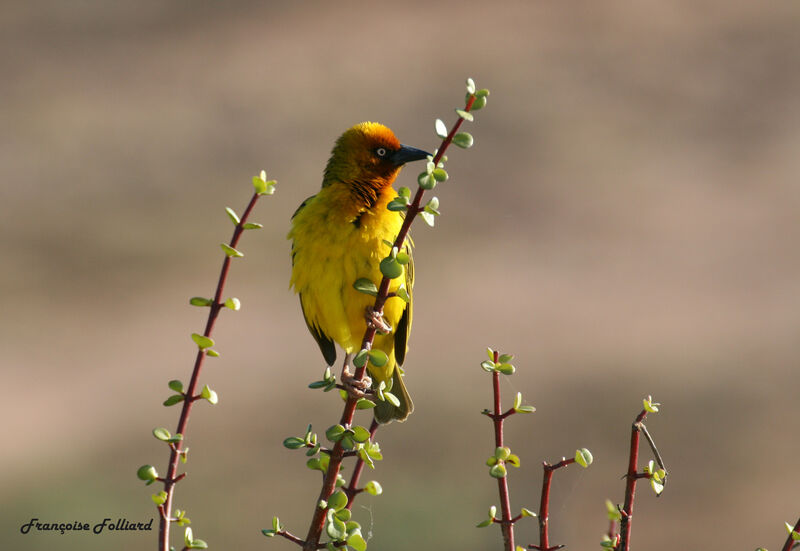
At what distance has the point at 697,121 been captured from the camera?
55.0 ft

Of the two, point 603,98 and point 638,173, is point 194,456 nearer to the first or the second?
point 638,173

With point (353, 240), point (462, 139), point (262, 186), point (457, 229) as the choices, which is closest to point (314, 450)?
point (262, 186)

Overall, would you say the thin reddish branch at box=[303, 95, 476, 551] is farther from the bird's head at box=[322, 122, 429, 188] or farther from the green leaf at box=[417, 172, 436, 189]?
the bird's head at box=[322, 122, 429, 188]

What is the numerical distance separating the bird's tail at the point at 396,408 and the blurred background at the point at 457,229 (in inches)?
105

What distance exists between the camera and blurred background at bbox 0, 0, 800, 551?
8750 mm

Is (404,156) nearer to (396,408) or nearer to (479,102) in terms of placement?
(396,408)

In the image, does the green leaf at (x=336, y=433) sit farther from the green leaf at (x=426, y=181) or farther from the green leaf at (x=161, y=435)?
the green leaf at (x=426, y=181)

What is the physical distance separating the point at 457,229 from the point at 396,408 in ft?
31.9

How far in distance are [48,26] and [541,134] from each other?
8812 millimetres

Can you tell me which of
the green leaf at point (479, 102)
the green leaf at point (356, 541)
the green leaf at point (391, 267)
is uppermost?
the green leaf at point (479, 102)

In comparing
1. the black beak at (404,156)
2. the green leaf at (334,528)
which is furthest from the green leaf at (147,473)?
the black beak at (404,156)

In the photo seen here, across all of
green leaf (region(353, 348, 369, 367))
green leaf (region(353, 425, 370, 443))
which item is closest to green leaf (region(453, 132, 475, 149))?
green leaf (region(353, 348, 369, 367))

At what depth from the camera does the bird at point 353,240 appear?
3787 mm

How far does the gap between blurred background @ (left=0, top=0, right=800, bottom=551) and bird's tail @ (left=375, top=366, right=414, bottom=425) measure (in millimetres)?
2656
